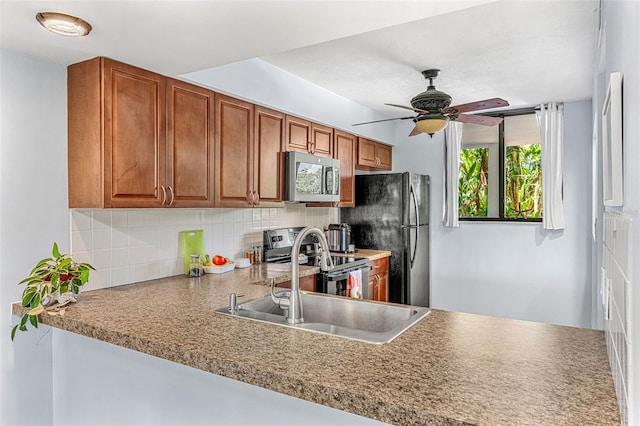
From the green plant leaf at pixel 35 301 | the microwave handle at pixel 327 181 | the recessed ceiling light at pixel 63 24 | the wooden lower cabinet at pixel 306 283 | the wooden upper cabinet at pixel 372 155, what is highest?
the recessed ceiling light at pixel 63 24

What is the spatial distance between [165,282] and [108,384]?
2.31 feet

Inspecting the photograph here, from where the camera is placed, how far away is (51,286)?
187 centimetres

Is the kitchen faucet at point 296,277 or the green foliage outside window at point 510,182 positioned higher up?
the green foliage outside window at point 510,182

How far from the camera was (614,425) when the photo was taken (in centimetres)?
89

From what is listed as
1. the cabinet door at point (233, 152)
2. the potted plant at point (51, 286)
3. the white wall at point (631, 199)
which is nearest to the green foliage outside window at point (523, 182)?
the cabinet door at point (233, 152)

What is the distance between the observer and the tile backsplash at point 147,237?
2.28 m

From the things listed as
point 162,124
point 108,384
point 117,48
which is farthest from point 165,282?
point 117,48

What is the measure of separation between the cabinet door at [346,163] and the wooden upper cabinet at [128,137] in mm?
1679

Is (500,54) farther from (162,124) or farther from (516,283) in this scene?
(516,283)

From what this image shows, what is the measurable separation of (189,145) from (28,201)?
854 mm

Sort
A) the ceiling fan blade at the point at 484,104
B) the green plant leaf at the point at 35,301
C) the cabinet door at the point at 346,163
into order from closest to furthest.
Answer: the green plant leaf at the point at 35,301, the ceiling fan blade at the point at 484,104, the cabinet door at the point at 346,163

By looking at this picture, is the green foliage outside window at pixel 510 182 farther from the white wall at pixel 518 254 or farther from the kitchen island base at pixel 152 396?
the kitchen island base at pixel 152 396

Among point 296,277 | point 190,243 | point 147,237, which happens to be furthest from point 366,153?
point 296,277

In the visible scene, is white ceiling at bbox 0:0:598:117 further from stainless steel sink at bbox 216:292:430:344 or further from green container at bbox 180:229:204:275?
stainless steel sink at bbox 216:292:430:344
